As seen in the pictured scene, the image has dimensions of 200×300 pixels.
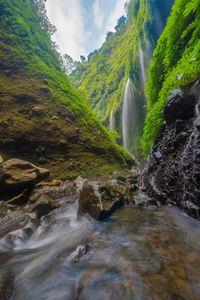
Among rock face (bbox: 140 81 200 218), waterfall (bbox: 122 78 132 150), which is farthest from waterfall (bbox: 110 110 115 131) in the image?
rock face (bbox: 140 81 200 218)

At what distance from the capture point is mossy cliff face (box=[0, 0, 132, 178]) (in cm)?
467

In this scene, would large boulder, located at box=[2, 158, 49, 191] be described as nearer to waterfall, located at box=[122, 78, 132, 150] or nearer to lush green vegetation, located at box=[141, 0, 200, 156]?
lush green vegetation, located at box=[141, 0, 200, 156]

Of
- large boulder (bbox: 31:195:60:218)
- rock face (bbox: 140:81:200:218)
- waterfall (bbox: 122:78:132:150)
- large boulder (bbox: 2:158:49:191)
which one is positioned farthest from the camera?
waterfall (bbox: 122:78:132:150)

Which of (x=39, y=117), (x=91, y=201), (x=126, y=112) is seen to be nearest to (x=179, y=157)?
(x=91, y=201)

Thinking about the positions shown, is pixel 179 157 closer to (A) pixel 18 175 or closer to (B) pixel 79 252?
(B) pixel 79 252

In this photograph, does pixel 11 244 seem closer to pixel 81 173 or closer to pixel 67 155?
pixel 81 173

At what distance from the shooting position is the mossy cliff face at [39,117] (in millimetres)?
4668

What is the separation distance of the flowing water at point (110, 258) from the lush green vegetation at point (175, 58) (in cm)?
226

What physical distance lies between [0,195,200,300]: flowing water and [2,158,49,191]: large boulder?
1.24 meters

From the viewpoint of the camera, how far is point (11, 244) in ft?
5.85

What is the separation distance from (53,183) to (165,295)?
3833 mm

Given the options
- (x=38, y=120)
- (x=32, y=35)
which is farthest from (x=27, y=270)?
(x=32, y=35)

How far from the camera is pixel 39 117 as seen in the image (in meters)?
5.44

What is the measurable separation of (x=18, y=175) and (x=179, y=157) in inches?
148
